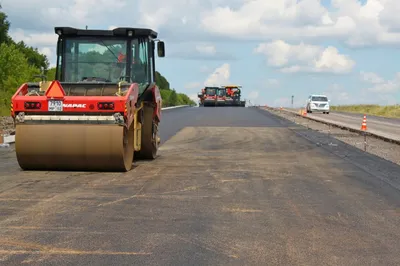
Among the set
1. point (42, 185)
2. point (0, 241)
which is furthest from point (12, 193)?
point (0, 241)

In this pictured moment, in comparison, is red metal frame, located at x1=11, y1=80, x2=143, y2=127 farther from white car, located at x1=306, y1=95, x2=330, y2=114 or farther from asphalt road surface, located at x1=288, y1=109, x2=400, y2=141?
white car, located at x1=306, y1=95, x2=330, y2=114

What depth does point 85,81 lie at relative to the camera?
42.9ft

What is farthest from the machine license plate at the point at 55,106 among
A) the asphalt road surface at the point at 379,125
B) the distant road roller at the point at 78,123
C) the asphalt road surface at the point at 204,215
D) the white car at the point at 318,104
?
the white car at the point at 318,104

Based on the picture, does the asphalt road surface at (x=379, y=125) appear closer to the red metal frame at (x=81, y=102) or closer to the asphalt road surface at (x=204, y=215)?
the asphalt road surface at (x=204, y=215)

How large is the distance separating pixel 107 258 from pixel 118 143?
19.3 feet

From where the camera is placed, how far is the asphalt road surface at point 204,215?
19.6ft

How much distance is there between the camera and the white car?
58.2 meters

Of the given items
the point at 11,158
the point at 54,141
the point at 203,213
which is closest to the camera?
the point at 203,213

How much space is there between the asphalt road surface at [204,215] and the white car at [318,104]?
4435 cm

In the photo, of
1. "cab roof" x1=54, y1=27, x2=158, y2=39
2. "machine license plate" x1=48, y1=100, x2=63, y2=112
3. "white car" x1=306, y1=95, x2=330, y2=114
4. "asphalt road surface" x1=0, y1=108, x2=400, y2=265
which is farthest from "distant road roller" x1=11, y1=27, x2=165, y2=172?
"white car" x1=306, y1=95, x2=330, y2=114

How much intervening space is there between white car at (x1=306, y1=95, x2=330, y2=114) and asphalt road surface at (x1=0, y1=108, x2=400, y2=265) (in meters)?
44.4

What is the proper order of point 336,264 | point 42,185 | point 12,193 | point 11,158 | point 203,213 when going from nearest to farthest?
point 336,264 → point 203,213 → point 12,193 → point 42,185 → point 11,158

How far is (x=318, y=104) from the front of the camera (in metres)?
58.4

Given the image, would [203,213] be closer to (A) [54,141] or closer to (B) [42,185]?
(B) [42,185]
